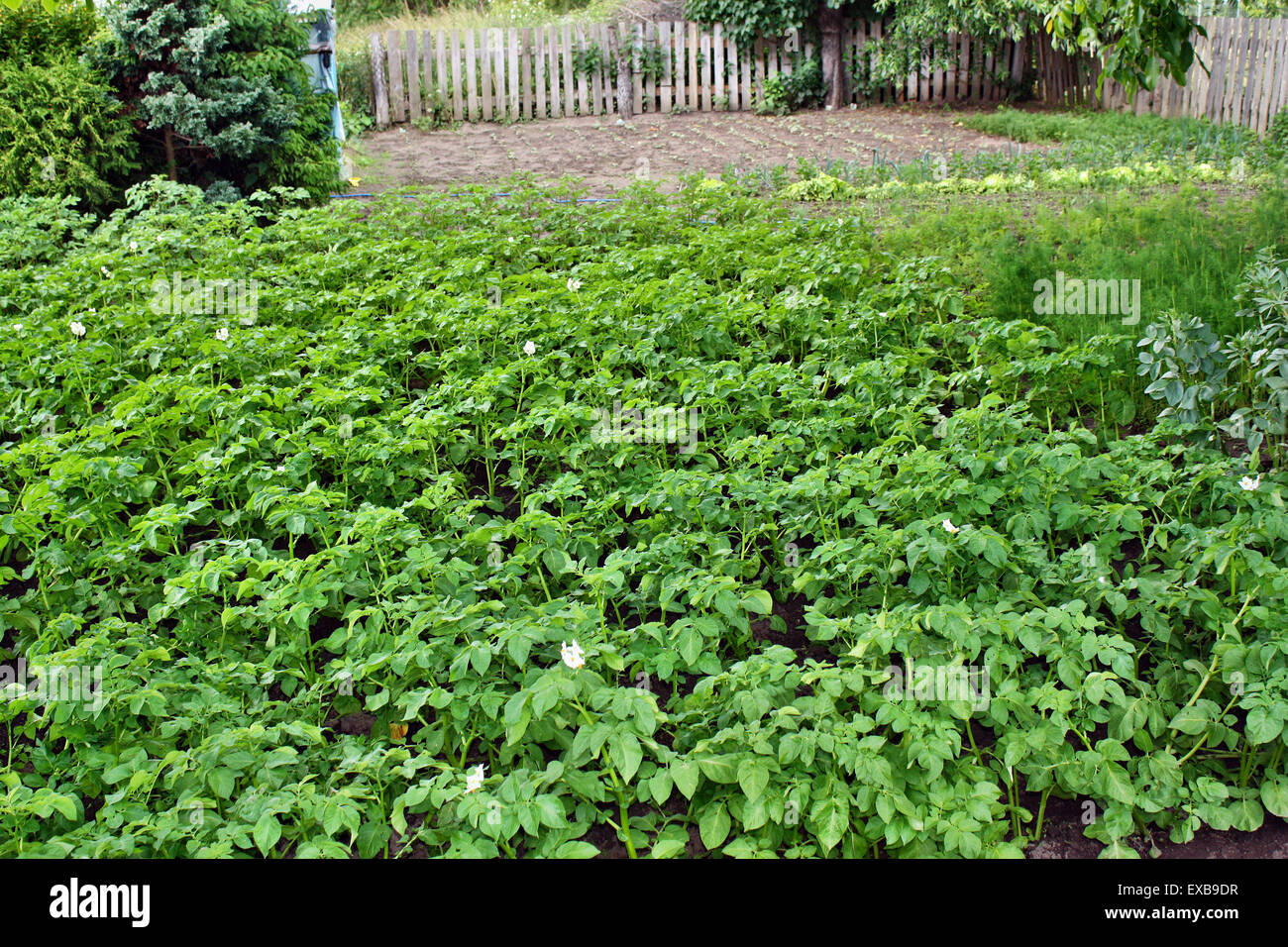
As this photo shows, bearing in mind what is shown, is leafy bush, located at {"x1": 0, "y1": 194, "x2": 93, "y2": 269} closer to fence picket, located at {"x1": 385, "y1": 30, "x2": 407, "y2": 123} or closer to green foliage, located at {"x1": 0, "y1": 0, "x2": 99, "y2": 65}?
green foliage, located at {"x1": 0, "y1": 0, "x2": 99, "y2": 65}

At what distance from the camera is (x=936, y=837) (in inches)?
124

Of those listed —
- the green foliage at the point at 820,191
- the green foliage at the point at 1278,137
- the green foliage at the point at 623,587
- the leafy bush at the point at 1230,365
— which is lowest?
the green foliage at the point at 623,587

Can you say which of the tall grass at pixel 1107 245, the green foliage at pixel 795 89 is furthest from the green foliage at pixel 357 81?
the tall grass at pixel 1107 245

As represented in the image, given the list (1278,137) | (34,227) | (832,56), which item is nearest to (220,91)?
(34,227)

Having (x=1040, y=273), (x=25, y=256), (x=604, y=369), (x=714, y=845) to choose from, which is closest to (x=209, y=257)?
(x=25, y=256)

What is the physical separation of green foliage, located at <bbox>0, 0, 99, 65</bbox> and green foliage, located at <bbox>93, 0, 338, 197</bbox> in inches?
14.4

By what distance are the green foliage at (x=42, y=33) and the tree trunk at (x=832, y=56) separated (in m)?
11.1

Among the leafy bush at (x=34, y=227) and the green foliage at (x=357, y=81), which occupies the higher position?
the green foliage at (x=357, y=81)

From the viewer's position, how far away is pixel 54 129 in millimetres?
9227

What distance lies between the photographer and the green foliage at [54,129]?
912 centimetres

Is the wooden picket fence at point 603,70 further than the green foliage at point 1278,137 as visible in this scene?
Yes

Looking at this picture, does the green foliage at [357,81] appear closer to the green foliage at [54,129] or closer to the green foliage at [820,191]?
the green foliage at [54,129]
